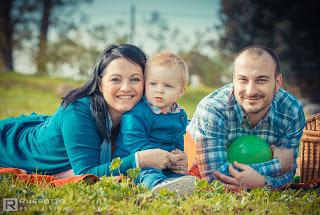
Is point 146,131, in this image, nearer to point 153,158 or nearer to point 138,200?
point 153,158

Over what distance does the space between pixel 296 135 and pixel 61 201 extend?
2.62 m

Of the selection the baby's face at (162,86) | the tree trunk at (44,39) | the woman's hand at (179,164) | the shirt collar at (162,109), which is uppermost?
the tree trunk at (44,39)

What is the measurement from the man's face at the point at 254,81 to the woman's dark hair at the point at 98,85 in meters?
0.99

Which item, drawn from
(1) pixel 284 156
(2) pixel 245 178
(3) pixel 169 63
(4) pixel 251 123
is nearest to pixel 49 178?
(3) pixel 169 63

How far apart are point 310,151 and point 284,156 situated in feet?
2.54

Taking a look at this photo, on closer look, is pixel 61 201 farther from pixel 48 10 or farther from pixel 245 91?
pixel 48 10

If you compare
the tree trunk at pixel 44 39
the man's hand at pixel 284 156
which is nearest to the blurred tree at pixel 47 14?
the tree trunk at pixel 44 39

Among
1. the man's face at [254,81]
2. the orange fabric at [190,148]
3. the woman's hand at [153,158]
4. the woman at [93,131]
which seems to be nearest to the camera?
the woman's hand at [153,158]

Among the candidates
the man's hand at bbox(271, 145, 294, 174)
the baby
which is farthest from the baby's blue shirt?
the man's hand at bbox(271, 145, 294, 174)

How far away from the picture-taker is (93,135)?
14.8 feet

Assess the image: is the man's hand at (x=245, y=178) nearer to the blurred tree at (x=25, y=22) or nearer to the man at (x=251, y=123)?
→ the man at (x=251, y=123)

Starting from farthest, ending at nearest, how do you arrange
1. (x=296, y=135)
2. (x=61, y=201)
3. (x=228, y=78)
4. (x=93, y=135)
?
1. (x=228, y=78)
2. (x=296, y=135)
3. (x=93, y=135)
4. (x=61, y=201)

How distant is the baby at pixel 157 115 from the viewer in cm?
447

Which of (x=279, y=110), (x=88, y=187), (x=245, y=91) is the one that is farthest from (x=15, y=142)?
(x=279, y=110)
